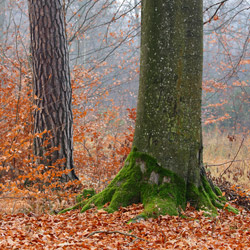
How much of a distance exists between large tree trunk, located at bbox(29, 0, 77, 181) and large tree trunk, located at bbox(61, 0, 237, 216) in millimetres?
2461

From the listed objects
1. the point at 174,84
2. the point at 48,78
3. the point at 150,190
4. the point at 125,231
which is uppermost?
the point at 48,78

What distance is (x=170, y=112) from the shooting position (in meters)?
4.04

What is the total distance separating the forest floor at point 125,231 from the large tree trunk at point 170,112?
0.31 meters

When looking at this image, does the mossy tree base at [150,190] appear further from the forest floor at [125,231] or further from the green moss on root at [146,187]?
the forest floor at [125,231]

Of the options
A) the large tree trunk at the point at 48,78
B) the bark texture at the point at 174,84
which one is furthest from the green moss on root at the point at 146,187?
the large tree trunk at the point at 48,78

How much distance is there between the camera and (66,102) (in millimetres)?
6254

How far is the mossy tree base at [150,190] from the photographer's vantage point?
3.96 m

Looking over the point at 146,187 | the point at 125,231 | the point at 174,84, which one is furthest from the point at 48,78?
the point at 125,231

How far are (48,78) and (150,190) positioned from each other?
3.41m

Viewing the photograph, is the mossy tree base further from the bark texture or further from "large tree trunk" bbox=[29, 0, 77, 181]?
"large tree trunk" bbox=[29, 0, 77, 181]

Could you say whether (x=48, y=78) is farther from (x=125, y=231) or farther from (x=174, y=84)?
(x=125, y=231)

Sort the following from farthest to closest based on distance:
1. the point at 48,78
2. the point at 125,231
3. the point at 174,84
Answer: the point at 48,78 < the point at 174,84 < the point at 125,231

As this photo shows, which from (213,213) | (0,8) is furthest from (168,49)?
(0,8)

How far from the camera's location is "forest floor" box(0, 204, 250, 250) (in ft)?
9.76
